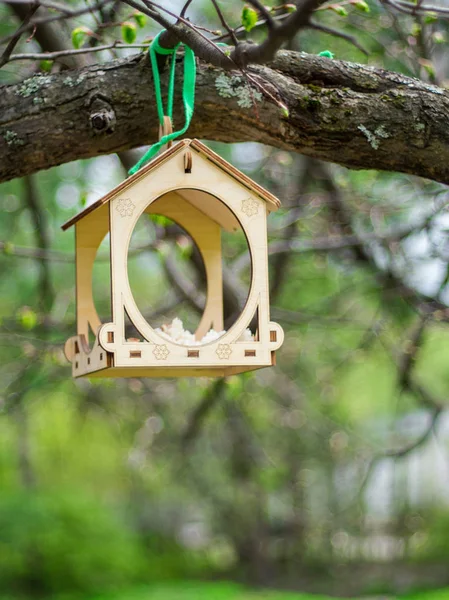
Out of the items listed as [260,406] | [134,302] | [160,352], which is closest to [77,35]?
[134,302]

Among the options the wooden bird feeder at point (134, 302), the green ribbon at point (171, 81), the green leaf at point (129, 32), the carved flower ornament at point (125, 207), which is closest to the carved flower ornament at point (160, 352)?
the wooden bird feeder at point (134, 302)

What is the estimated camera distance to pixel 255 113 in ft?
6.01

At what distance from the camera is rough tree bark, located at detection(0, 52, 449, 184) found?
1823 millimetres

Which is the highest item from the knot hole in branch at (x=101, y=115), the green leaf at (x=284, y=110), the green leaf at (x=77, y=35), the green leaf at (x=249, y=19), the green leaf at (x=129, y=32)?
the green leaf at (x=77, y=35)

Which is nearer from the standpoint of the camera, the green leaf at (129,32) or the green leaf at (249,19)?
the green leaf at (249,19)

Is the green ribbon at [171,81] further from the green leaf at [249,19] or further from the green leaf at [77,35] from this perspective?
the green leaf at [77,35]

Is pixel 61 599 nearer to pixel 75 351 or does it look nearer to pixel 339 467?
pixel 339 467

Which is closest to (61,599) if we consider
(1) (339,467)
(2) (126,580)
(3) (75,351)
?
(2) (126,580)

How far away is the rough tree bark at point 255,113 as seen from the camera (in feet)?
5.98

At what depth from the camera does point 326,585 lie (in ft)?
29.6

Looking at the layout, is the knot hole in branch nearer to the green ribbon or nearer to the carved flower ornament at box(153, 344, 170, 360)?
the green ribbon

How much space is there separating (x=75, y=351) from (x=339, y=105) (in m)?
0.87

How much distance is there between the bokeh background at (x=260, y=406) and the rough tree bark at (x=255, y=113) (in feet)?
2.13

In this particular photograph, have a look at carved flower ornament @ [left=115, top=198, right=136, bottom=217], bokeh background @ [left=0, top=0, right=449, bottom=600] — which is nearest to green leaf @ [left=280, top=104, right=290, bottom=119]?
carved flower ornament @ [left=115, top=198, right=136, bottom=217]
